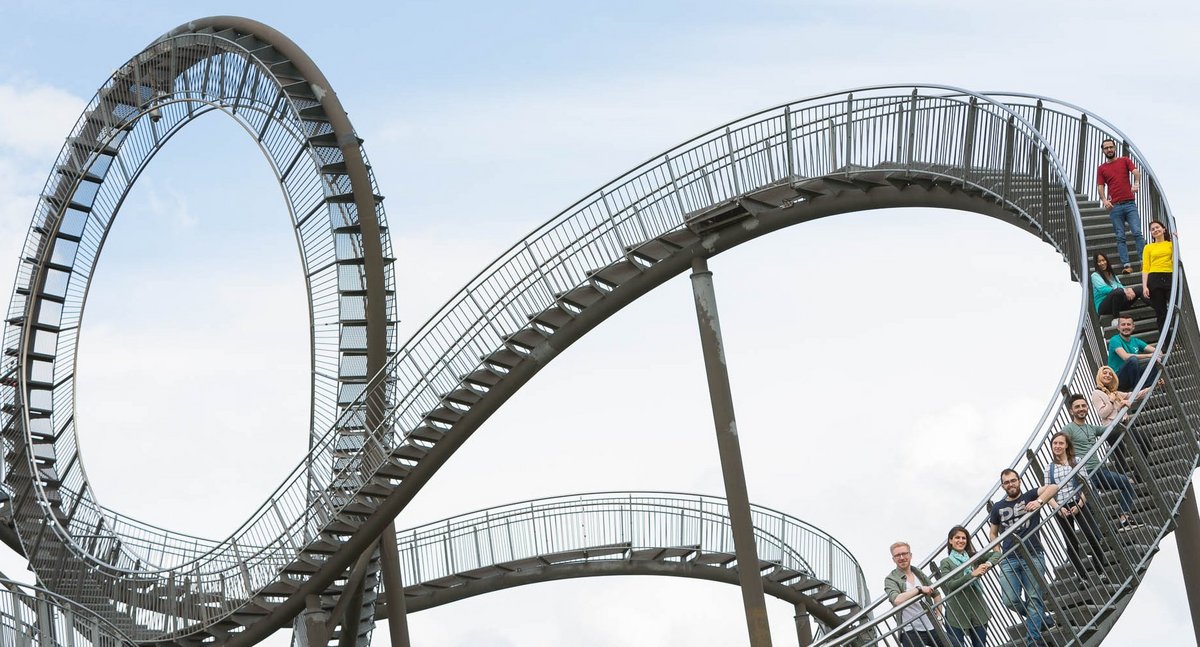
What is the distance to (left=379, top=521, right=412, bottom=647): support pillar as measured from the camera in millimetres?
22938

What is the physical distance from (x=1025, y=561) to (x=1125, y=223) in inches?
238

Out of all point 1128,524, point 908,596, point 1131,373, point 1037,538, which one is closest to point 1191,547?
point 1131,373

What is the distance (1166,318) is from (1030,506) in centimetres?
307

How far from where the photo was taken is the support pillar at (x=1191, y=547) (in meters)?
17.3

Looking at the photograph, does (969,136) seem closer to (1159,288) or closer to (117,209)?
(1159,288)

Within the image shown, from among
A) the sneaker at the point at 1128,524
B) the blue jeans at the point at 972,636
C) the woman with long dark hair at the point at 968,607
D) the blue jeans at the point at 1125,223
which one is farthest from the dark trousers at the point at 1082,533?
the blue jeans at the point at 1125,223

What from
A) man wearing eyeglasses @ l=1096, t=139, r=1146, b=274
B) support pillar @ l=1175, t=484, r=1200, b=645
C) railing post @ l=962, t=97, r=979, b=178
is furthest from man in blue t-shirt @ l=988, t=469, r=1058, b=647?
railing post @ l=962, t=97, r=979, b=178

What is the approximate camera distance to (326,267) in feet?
80.3

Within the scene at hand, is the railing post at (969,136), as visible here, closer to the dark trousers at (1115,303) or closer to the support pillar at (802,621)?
the dark trousers at (1115,303)

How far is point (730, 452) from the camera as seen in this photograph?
19203 millimetres

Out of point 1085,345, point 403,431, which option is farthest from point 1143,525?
point 403,431

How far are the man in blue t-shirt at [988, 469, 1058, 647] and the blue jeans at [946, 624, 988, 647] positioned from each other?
0.33 m

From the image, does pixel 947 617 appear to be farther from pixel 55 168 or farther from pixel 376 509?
pixel 55 168

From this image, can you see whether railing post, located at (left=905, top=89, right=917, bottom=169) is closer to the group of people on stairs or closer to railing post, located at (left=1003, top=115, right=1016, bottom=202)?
railing post, located at (left=1003, top=115, right=1016, bottom=202)
